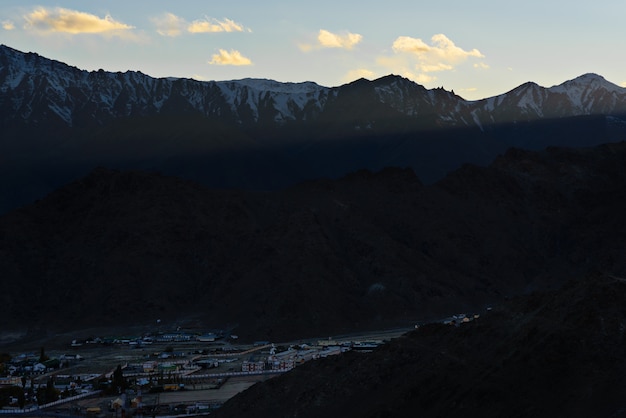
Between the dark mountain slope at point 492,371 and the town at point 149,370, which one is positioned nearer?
the dark mountain slope at point 492,371

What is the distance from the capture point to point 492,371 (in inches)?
3398

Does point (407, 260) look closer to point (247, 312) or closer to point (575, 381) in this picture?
point (247, 312)

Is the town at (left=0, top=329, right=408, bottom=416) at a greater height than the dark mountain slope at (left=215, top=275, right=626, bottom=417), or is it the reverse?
the dark mountain slope at (left=215, top=275, right=626, bottom=417)

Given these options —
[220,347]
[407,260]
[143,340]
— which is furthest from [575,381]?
[407,260]

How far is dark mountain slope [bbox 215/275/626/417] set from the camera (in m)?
81.1

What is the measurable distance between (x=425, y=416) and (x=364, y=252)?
11207 cm

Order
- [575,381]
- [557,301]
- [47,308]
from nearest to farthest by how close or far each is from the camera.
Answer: [575,381] < [557,301] < [47,308]

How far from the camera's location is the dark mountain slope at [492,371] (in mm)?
81125

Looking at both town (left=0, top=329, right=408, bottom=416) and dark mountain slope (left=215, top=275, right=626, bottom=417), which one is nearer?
dark mountain slope (left=215, top=275, right=626, bottom=417)

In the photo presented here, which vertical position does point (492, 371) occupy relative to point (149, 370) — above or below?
above

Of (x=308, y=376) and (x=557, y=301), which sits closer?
(x=557, y=301)

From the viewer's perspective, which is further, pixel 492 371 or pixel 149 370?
pixel 149 370

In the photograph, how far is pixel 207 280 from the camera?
196m

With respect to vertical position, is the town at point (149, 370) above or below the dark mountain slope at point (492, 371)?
below
